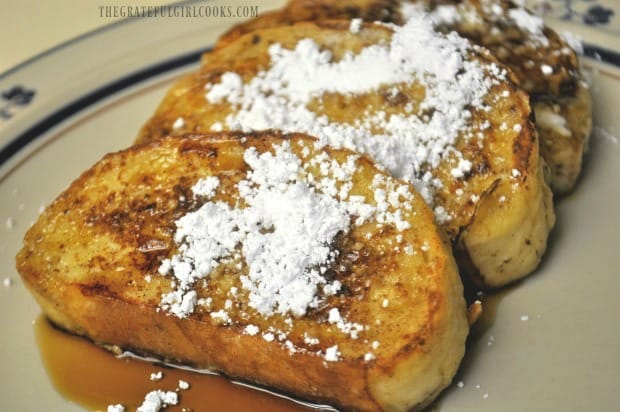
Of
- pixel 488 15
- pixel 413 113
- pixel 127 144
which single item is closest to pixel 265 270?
pixel 413 113

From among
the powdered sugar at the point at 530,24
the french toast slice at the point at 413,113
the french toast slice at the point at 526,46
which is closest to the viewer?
the french toast slice at the point at 413,113

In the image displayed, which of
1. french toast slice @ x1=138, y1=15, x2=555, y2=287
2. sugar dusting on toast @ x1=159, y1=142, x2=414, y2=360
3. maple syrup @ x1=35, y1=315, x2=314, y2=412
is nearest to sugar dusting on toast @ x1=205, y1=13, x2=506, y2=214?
french toast slice @ x1=138, y1=15, x2=555, y2=287

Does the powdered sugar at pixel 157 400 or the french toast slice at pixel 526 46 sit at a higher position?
the french toast slice at pixel 526 46

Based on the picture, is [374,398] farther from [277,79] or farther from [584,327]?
[277,79]

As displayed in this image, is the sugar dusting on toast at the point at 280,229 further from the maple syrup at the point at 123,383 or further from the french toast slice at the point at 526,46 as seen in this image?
the french toast slice at the point at 526,46

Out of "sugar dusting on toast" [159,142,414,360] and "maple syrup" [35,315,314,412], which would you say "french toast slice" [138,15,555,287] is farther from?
"maple syrup" [35,315,314,412]

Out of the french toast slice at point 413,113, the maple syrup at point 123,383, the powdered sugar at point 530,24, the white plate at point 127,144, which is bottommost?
the maple syrup at point 123,383

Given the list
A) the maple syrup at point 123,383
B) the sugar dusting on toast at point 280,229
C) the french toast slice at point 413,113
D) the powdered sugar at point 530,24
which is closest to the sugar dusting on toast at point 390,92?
the french toast slice at point 413,113
